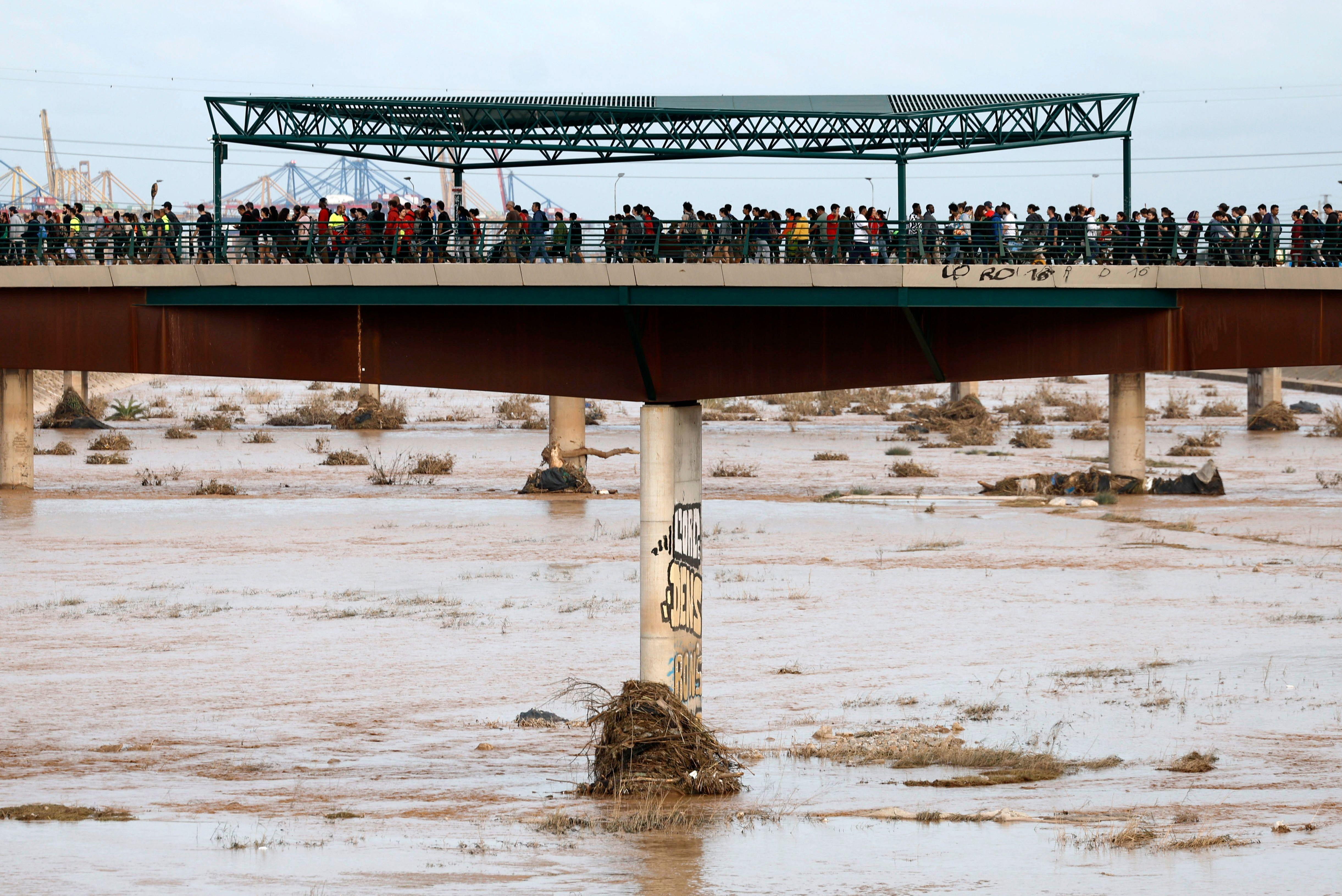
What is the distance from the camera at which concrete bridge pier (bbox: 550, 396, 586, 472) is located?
53.3 meters

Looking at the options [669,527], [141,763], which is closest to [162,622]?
[141,763]

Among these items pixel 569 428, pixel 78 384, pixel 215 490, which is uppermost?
pixel 78 384

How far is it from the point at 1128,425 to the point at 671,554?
3282 cm

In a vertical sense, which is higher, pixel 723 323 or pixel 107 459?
pixel 723 323

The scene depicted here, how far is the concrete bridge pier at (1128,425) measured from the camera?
169 feet

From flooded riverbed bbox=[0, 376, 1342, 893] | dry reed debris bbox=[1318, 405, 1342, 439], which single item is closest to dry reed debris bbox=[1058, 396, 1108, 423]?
dry reed debris bbox=[1318, 405, 1342, 439]

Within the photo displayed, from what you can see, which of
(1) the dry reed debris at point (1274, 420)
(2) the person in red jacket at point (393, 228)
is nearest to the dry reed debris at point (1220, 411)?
(1) the dry reed debris at point (1274, 420)

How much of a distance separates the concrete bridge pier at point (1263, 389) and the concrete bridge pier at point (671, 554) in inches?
2422

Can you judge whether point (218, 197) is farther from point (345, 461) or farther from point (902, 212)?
point (345, 461)

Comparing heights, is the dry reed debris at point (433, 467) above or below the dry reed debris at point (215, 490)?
above

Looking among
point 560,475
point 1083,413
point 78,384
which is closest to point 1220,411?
point 1083,413

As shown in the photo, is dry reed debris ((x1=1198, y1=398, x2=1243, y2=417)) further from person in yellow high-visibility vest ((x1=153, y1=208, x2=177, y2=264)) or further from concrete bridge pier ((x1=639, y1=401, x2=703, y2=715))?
person in yellow high-visibility vest ((x1=153, y1=208, x2=177, y2=264))

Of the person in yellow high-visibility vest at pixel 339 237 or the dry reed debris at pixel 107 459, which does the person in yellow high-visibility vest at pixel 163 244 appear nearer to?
the person in yellow high-visibility vest at pixel 339 237

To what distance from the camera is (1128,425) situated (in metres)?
51.6
